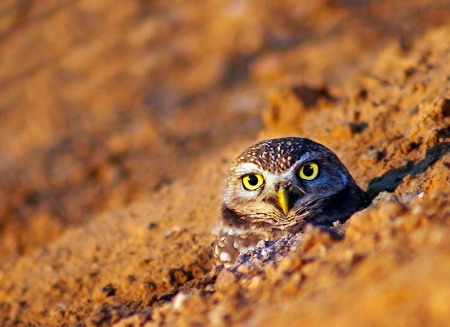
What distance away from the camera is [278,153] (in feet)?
14.9

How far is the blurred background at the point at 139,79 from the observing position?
28.7ft

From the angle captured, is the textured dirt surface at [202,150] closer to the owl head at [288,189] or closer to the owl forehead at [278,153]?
the owl head at [288,189]

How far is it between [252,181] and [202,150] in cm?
439

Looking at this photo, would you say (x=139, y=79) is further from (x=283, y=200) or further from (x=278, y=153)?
(x=283, y=200)

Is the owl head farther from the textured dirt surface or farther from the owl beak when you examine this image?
the textured dirt surface

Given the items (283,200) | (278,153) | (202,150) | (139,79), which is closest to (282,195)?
(283,200)

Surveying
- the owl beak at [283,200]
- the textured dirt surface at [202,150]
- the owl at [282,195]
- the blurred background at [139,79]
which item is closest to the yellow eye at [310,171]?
the owl at [282,195]

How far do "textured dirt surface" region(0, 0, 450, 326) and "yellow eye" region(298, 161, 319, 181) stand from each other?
43 centimetres

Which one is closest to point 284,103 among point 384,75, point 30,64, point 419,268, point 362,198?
point 384,75

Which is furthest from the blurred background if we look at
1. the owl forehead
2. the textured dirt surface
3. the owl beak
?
the owl beak

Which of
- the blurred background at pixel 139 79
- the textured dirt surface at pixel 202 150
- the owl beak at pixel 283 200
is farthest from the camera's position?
the blurred background at pixel 139 79

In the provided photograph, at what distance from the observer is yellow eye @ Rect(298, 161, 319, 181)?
458 centimetres

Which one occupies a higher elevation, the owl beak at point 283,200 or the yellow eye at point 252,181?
the yellow eye at point 252,181

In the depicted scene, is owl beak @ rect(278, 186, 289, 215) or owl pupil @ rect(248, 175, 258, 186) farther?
owl pupil @ rect(248, 175, 258, 186)
